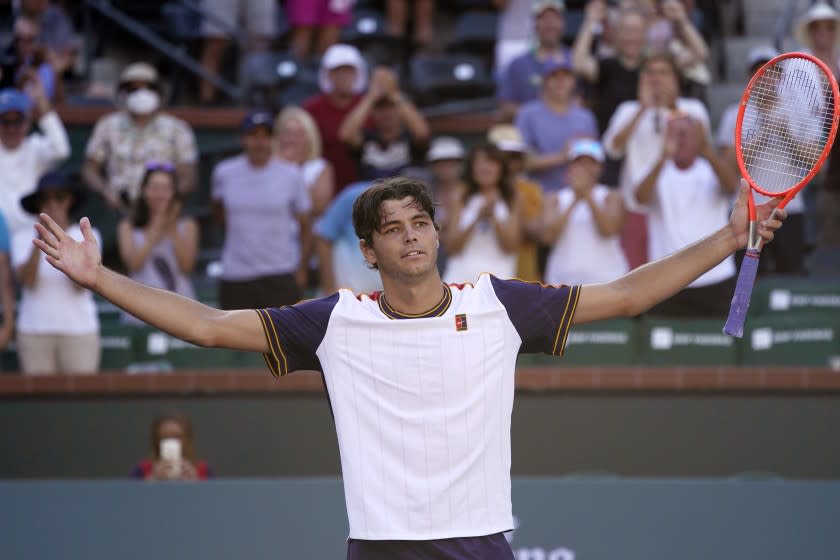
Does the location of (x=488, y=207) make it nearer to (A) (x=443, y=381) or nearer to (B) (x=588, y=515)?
(B) (x=588, y=515)

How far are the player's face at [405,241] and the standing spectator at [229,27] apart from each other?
8.09 metres

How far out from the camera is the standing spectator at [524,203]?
853 centimetres

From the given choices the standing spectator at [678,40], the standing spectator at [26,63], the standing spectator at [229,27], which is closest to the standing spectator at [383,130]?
the standing spectator at [678,40]

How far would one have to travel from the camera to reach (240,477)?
820cm

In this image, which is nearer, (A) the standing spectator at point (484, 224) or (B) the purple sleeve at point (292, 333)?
(B) the purple sleeve at point (292, 333)

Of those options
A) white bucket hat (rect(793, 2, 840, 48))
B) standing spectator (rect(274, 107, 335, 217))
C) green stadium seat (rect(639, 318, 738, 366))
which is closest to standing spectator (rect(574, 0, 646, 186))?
white bucket hat (rect(793, 2, 840, 48))

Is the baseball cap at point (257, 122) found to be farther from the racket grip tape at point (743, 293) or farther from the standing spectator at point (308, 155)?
the racket grip tape at point (743, 293)

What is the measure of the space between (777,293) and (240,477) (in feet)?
11.1

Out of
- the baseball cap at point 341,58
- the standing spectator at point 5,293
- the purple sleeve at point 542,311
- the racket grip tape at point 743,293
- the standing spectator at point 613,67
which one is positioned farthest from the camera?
the baseball cap at point 341,58

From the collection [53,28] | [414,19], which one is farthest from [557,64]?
[53,28]

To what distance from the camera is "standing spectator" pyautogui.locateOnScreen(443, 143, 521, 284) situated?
838 centimetres

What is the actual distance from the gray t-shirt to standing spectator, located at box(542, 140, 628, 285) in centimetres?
151

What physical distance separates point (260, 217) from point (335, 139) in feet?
4.70

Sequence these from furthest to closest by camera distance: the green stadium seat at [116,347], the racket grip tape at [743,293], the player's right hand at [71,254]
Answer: the green stadium seat at [116,347] < the racket grip tape at [743,293] < the player's right hand at [71,254]
